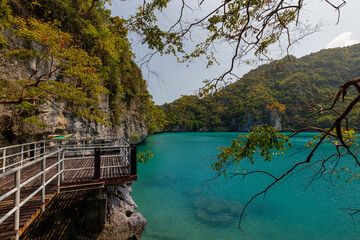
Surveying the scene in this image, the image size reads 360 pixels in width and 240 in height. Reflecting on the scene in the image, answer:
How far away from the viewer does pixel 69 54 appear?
5.96 metres

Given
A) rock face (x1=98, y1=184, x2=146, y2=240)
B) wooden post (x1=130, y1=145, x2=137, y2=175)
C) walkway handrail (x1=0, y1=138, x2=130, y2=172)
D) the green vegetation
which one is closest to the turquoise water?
rock face (x1=98, y1=184, x2=146, y2=240)

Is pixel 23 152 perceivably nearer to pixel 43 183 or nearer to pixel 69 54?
pixel 43 183

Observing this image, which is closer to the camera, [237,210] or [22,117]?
[22,117]

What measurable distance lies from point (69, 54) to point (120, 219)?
6.84 meters

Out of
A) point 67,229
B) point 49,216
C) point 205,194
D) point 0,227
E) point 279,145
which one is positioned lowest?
point 205,194

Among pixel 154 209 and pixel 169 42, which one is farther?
pixel 154 209

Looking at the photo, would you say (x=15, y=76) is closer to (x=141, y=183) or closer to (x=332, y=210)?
(x=141, y=183)

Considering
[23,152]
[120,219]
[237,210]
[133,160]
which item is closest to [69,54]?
[23,152]

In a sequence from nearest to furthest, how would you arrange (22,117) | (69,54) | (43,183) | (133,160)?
1. (43,183)
2. (133,160)
3. (69,54)
4. (22,117)

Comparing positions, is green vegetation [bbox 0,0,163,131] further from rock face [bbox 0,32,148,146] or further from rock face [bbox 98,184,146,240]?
rock face [bbox 98,184,146,240]

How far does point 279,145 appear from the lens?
267cm

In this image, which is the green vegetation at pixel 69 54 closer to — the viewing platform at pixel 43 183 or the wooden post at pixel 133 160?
the viewing platform at pixel 43 183

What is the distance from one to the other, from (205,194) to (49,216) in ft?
31.9

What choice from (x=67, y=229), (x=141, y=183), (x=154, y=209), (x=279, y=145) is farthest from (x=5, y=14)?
(x=141, y=183)
